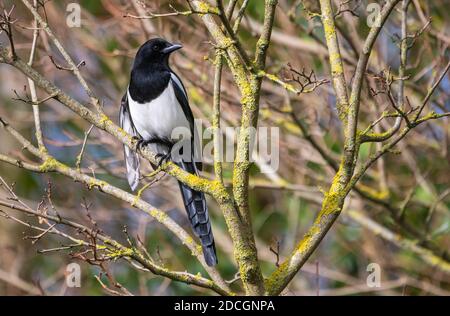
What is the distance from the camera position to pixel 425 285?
6250 millimetres

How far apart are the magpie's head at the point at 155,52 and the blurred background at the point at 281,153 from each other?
1.24 ft

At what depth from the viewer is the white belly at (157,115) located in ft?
16.7

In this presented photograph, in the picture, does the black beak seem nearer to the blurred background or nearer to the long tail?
the blurred background

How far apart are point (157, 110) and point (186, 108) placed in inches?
10.3

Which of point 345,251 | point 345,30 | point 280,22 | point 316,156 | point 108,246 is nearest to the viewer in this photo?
point 108,246

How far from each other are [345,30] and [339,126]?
4.34 ft

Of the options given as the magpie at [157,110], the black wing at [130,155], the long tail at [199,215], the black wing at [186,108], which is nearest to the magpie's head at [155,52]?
the magpie at [157,110]

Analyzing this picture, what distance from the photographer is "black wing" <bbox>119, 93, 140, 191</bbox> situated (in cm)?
489

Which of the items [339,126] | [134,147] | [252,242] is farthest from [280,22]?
[252,242]

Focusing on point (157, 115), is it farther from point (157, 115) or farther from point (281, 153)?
point (281, 153)

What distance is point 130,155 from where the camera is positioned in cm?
497

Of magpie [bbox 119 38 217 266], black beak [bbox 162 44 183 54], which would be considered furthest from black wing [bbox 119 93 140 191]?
black beak [bbox 162 44 183 54]

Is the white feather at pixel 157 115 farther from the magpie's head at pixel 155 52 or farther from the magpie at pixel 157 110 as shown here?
the magpie's head at pixel 155 52
